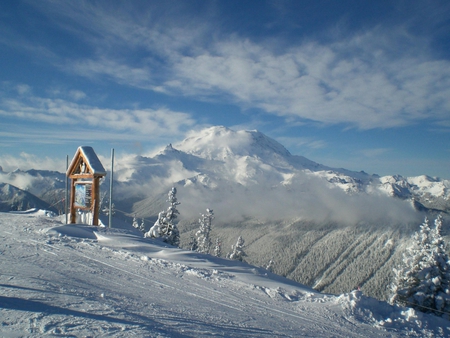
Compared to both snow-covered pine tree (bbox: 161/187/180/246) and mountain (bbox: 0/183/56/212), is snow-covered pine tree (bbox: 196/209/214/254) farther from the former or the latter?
mountain (bbox: 0/183/56/212)

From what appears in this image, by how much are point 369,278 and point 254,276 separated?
143137 millimetres

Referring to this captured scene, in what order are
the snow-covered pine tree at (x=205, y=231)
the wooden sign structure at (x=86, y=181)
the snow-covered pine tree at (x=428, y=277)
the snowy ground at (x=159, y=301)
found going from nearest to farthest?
the snowy ground at (x=159, y=301)
the wooden sign structure at (x=86, y=181)
the snow-covered pine tree at (x=428, y=277)
the snow-covered pine tree at (x=205, y=231)

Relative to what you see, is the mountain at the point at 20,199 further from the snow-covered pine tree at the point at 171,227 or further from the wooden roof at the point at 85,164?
the wooden roof at the point at 85,164

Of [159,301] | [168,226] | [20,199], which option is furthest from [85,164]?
[20,199]

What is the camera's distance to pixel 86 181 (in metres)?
16.7

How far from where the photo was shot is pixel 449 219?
7766 inches

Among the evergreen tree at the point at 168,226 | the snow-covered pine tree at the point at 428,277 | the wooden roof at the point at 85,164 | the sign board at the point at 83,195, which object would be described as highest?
the wooden roof at the point at 85,164

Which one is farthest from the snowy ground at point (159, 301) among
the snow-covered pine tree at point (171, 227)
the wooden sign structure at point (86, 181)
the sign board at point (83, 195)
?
the snow-covered pine tree at point (171, 227)

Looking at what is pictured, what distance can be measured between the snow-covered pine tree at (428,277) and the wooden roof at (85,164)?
1938cm

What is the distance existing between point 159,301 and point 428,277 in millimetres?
20677

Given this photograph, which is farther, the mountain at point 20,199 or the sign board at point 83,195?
the mountain at point 20,199

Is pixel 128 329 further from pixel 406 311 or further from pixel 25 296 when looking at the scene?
pixel 406 311

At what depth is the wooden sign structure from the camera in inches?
635

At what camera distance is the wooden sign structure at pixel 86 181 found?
53.0 feet
